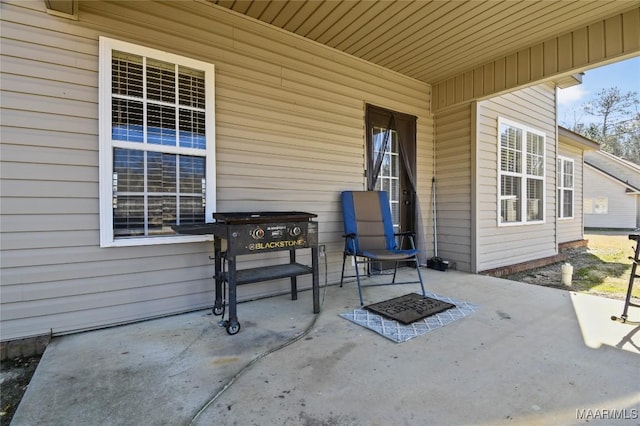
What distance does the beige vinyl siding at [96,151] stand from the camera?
209 centimetres

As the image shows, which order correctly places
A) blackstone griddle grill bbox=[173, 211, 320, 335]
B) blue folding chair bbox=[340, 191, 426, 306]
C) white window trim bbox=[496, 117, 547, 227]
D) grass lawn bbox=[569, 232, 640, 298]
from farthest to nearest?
white window trim bbox=[496, 117, 547, 227], grass lawn bbox=[569, 232, 640, 298], blue folding chair bbox=[340, 191, 426, 306], blackstone griddle grill bbox=[173, 211, 320, 335]

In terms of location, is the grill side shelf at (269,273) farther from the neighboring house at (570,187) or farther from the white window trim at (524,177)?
the neighboring house at (570,187)

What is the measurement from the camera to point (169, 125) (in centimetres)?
261

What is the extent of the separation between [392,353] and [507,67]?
371 cm

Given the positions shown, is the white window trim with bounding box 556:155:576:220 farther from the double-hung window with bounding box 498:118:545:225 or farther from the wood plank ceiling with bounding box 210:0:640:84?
the wood plank ceiling with bounding box 210:0:640:84

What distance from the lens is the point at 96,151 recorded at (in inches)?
90.4

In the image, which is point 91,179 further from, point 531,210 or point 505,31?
point 531,210

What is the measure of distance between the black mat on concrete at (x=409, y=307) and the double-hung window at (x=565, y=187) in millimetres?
6680

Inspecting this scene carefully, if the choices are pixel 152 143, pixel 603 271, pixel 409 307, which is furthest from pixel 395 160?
pixel 603 271

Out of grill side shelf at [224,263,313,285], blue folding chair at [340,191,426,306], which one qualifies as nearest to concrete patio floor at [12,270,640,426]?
grill side shelf at [224,263,313,285]

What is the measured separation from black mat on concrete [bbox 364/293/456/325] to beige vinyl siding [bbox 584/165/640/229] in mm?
16437

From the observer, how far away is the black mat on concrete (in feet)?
8.23

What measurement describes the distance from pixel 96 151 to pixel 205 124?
87 cm

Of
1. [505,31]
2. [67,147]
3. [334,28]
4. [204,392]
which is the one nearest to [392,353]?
[204,392]
